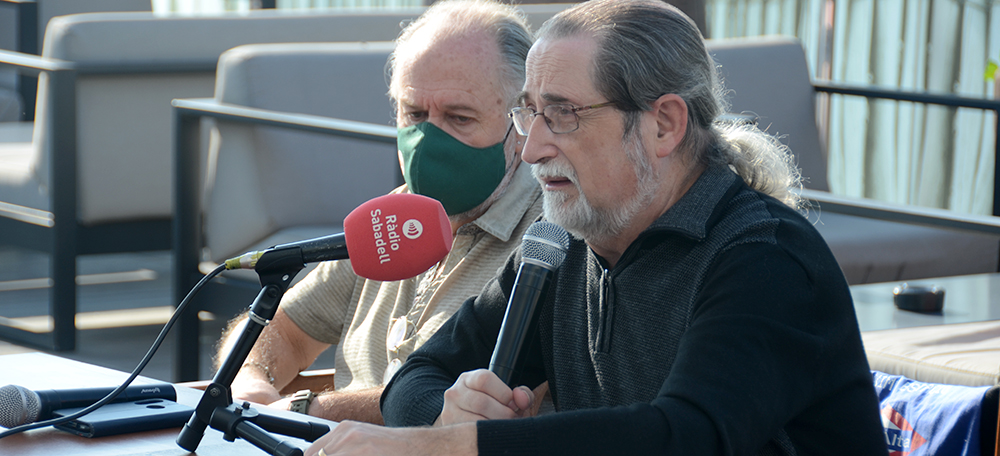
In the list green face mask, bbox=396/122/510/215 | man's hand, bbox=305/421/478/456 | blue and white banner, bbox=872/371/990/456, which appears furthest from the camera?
green face mask, bbox=396/122/510/215

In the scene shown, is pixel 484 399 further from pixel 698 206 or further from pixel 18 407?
pixel 18 407

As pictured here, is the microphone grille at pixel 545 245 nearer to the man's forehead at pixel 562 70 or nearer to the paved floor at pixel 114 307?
the man's forehead at pixel 562 70

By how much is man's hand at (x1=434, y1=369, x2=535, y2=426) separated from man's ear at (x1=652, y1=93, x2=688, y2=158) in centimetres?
37

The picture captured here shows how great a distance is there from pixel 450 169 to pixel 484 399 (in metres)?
0.70

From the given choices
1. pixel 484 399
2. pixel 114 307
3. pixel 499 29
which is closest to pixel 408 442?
pixel 484 399

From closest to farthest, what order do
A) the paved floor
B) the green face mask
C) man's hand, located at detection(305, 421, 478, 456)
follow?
man's hand, located at detection(305, 421, 478, 456)
the green face mask
the paved floor

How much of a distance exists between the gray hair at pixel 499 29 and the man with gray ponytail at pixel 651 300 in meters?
0.47

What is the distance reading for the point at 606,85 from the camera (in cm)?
147

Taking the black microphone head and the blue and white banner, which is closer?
the black microphone head

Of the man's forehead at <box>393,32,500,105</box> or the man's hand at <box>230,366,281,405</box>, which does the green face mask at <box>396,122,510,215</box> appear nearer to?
the man's forehead at <box>393,32,500,105</box>

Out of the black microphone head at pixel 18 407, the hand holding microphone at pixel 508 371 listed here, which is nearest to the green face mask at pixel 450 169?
the hand holding microphone at pixel 508 371

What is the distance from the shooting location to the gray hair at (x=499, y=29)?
2049mm

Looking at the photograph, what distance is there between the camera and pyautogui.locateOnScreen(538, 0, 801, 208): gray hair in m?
1.46

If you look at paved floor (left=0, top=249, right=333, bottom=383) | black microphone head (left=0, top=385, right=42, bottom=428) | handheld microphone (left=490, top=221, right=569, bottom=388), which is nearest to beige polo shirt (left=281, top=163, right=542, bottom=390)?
handheld microphone (left=490, top=221, right=569, bottom=388)
